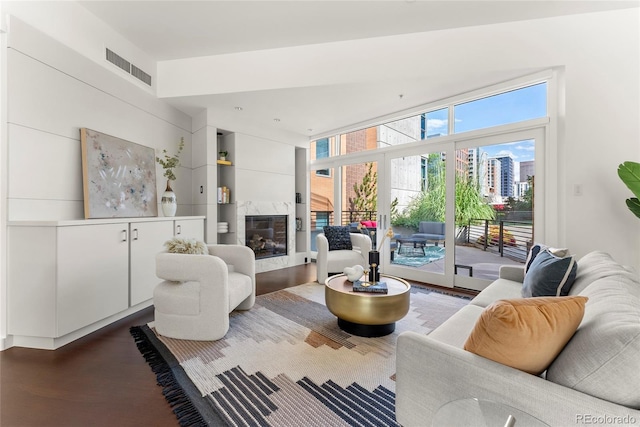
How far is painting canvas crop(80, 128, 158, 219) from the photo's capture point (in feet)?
9.53

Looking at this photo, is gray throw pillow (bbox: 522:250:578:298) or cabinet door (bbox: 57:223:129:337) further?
cabinet door (bbox: 57:223:129:337)

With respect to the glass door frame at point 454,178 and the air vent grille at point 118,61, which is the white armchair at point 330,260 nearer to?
the glass door frame at point 454,178

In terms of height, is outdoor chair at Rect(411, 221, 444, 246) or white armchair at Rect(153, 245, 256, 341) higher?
outdoor chair at Rect(411, 221, 444, 246)

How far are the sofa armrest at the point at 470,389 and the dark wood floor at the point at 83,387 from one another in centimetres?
126

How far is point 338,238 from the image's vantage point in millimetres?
4488

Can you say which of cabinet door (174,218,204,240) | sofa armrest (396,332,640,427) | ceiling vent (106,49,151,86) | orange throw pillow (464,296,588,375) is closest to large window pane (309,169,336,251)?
cabinet door (174,218,204,240)

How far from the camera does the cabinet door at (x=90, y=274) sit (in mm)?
2293

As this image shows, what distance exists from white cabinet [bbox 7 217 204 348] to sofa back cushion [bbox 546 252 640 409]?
315 cm

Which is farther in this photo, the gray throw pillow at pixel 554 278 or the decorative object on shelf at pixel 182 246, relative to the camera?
the decorative object on shelf at pixel 182 246

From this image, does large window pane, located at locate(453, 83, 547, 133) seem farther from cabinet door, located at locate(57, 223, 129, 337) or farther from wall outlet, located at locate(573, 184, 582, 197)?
cabinet door, located at locate(57, 223, 129, 337)

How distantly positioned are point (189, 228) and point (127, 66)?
6.82 feet

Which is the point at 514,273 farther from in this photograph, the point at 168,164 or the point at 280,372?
the point at 168,164

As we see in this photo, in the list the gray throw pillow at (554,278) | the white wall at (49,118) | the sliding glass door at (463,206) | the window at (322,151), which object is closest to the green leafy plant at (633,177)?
the sliding glass door at (463,206)

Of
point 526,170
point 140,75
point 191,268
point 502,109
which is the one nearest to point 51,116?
point 140,75
